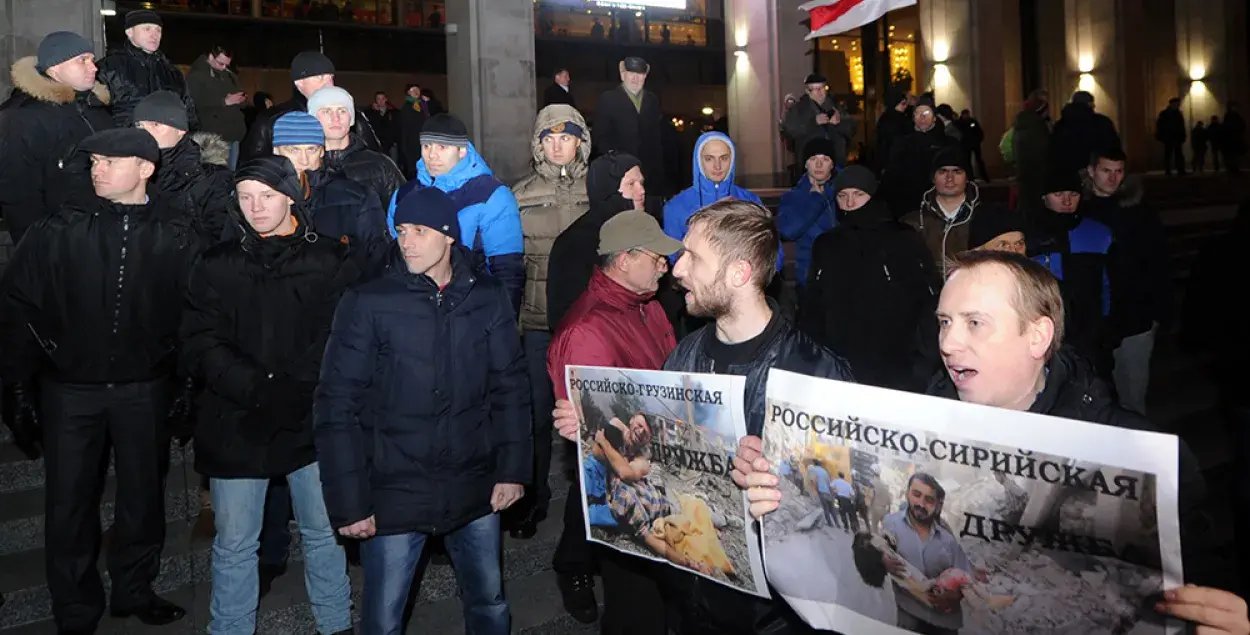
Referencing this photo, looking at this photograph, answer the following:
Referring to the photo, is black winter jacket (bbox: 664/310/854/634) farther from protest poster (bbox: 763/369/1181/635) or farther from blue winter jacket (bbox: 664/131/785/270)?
blue winter jacket (bbox: 664/131/785/270)

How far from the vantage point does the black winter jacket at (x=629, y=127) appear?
8.89 meters

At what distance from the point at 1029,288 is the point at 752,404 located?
82 centimetres

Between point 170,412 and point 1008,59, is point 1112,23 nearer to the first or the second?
point 1008,59

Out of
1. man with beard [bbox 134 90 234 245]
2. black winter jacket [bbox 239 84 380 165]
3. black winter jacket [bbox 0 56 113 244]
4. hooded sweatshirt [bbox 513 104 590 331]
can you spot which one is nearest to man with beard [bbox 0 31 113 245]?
black winter jacket [bbox 0 56 113 244]

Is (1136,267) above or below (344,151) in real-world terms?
below

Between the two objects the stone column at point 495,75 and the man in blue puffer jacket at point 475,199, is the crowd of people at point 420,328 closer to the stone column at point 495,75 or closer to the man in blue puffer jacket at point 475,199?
the man in blue puffer jacket at point 475,199

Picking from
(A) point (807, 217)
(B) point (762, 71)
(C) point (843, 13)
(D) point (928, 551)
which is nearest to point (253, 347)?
(D) point (928, 551)

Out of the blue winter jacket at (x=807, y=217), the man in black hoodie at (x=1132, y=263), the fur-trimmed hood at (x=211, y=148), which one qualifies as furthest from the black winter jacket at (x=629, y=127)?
the man in black hoodie at (x=1132, y=263)

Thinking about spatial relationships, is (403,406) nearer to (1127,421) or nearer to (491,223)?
(491,223)

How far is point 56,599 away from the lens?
445 cm

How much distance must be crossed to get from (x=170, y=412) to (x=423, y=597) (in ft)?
5.04

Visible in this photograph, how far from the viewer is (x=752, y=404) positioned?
284 cm

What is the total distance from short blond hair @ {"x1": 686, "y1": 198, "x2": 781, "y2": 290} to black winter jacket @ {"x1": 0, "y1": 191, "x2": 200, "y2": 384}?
2852 millimetres

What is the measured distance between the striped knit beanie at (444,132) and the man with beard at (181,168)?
3.99 feet
